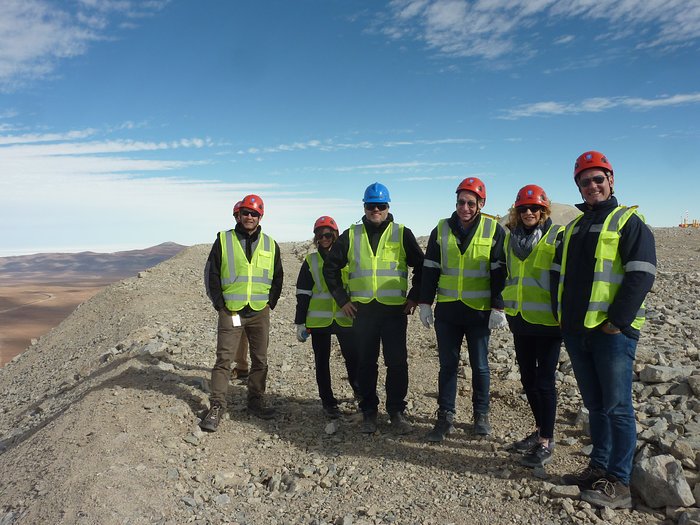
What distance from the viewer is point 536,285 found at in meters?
4.46

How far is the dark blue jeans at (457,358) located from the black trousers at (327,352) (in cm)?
122

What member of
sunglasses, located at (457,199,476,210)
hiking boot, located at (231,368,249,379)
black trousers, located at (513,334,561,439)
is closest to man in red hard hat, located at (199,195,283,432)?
hiking boot, located at (231,368,249,379)

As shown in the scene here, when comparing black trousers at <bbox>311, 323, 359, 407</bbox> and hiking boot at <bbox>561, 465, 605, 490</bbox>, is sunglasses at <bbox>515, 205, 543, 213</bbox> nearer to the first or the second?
hiking boot at <bbox>561, 465, 605, 490</bbox>

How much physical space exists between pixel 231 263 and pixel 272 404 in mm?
2168

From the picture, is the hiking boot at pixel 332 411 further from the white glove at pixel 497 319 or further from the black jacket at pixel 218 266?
the white glove at pixel 497 319

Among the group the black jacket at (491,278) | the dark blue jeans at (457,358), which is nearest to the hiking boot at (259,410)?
the dark blue jeans at (457,358)

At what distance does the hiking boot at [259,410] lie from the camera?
20.4 feet

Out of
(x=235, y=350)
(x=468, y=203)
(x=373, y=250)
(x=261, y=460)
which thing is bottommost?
(x=261, y=460)

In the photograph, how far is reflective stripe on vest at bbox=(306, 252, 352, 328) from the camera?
601 centimetres

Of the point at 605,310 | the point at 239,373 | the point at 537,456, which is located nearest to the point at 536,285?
the point at 605,310

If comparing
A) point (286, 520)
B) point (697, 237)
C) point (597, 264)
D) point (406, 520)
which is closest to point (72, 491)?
point (286, 520)

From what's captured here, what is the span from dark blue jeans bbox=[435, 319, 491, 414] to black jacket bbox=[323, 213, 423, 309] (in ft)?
1.75

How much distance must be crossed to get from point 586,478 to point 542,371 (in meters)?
0.94

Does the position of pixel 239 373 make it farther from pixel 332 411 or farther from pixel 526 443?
pixel 526 443
